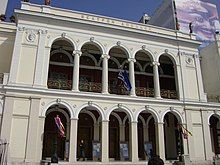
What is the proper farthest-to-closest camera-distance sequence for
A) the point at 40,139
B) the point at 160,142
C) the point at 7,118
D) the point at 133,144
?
the point at 160,142, the point at 133,144, the point at 40,139, the point at 7,118

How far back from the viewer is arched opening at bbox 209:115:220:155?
2248cm

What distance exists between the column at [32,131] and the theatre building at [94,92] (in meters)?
0.06

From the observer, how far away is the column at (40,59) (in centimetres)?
1677

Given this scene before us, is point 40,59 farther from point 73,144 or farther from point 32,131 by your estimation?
point 73,144

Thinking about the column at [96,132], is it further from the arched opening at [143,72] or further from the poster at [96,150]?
the arched opening at [143,72]

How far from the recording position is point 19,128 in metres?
15.6

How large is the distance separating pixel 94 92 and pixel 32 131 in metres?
5.29

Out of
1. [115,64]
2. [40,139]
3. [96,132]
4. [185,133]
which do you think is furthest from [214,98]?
[40,139]

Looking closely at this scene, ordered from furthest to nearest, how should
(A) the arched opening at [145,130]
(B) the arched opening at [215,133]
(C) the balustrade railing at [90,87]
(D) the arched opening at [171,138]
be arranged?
(B) the arched opening at [215,133]
(D) the arched opening at [171,138]
(A) the arched opening at [145,130]
(C) the balustrade railing at [90,87]

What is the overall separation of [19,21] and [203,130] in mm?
15555

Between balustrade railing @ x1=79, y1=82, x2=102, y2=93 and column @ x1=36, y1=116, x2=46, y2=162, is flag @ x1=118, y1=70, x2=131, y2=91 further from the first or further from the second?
column @ x1=36, y1=116, x2=46, y2=162

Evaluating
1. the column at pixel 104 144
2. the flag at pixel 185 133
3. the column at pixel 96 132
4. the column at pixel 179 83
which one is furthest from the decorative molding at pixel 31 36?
the flag at pixel 185 133

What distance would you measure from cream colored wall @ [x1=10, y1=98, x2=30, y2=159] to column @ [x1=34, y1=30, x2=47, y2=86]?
4.85 feet

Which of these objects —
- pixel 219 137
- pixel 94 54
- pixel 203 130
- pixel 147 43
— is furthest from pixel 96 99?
pixel 219 137
